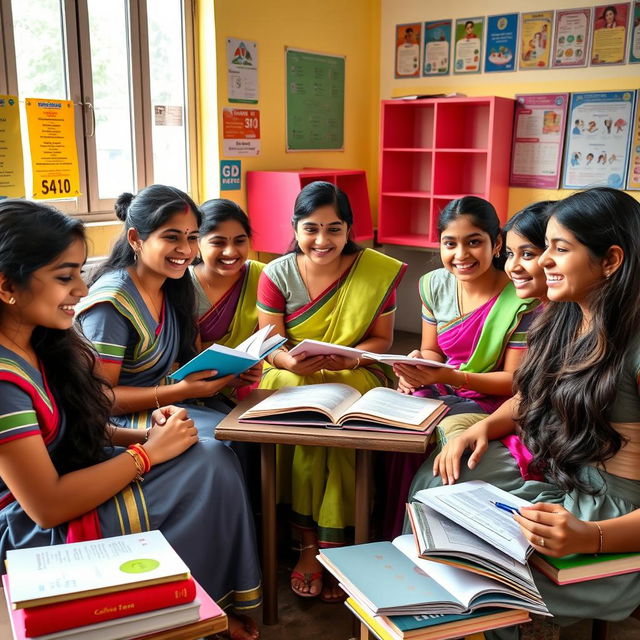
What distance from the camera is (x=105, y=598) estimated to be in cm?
98

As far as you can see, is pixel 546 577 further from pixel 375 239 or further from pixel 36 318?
pixel 375 239

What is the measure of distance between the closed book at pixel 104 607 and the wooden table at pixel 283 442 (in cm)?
67

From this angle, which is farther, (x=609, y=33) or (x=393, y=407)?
(x=609, y=33)

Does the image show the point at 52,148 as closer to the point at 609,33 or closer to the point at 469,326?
the point at 469,326

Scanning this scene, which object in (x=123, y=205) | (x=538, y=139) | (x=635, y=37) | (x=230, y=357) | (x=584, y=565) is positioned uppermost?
(x=635, y=37)

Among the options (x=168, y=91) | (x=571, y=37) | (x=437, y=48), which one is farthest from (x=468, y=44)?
(x=168, y=91)

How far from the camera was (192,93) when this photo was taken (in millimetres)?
3512

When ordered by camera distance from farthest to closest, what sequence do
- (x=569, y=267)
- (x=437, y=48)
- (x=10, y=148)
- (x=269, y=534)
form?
1. (x=437, y=48)
2. (x=10, y=148)
3. (x=269, y=534)
4. (x=569, y=267)

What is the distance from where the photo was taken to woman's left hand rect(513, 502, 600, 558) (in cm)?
126

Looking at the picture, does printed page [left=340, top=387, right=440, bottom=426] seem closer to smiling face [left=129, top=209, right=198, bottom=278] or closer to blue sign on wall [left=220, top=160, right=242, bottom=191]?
smiling face [left=129, top=209, right=198, bottom=278]

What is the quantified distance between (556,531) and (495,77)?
3284 mm

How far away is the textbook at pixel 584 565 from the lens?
1274 mm

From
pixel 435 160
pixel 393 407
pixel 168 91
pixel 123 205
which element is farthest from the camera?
pixel 435 160

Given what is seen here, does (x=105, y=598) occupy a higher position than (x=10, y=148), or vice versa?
(x=10, y=148)
